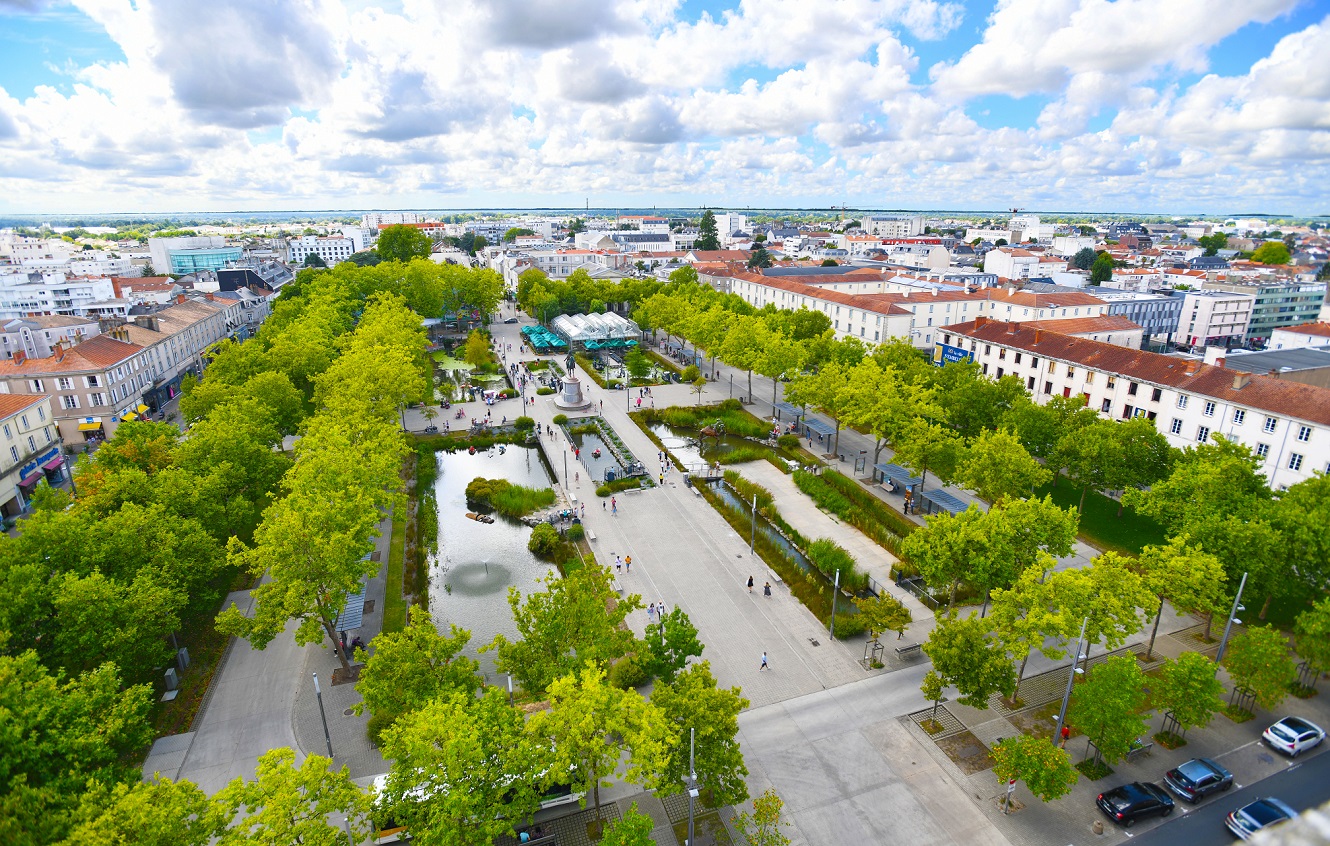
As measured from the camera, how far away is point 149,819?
14883mm

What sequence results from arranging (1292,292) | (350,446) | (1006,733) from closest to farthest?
(1006,733), (350,446), (1292,292)

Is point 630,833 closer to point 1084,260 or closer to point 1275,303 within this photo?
point 1275,303

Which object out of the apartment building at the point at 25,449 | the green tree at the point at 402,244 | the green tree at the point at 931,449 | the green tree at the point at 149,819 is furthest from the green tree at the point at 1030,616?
the green tree at the point at 402,244

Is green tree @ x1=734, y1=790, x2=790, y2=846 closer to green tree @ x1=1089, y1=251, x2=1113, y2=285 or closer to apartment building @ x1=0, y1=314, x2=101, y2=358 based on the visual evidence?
apartment building @ x1=0, y1=314, x2=101, y2=358

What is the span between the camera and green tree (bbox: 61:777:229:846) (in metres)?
14.7

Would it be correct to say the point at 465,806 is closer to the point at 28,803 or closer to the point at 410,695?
the point at 410,695

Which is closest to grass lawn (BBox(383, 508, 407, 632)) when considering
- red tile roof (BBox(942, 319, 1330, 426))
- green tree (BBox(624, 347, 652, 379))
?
green tree (BBox(624, 347, 652, 379))

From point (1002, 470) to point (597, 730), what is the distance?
26.2 meters

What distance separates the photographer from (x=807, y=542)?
3744cm

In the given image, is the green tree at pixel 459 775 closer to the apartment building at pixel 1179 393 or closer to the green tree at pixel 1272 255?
the apartment building at pixel 1179 393

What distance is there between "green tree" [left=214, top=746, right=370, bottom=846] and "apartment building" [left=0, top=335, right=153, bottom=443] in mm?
50506

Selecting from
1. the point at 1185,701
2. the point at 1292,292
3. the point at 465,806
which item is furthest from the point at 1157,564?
the point at 1292,292

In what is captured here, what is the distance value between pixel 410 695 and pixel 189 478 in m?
20.1

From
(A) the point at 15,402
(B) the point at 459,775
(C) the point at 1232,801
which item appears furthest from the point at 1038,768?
(A) the point at 15,402
